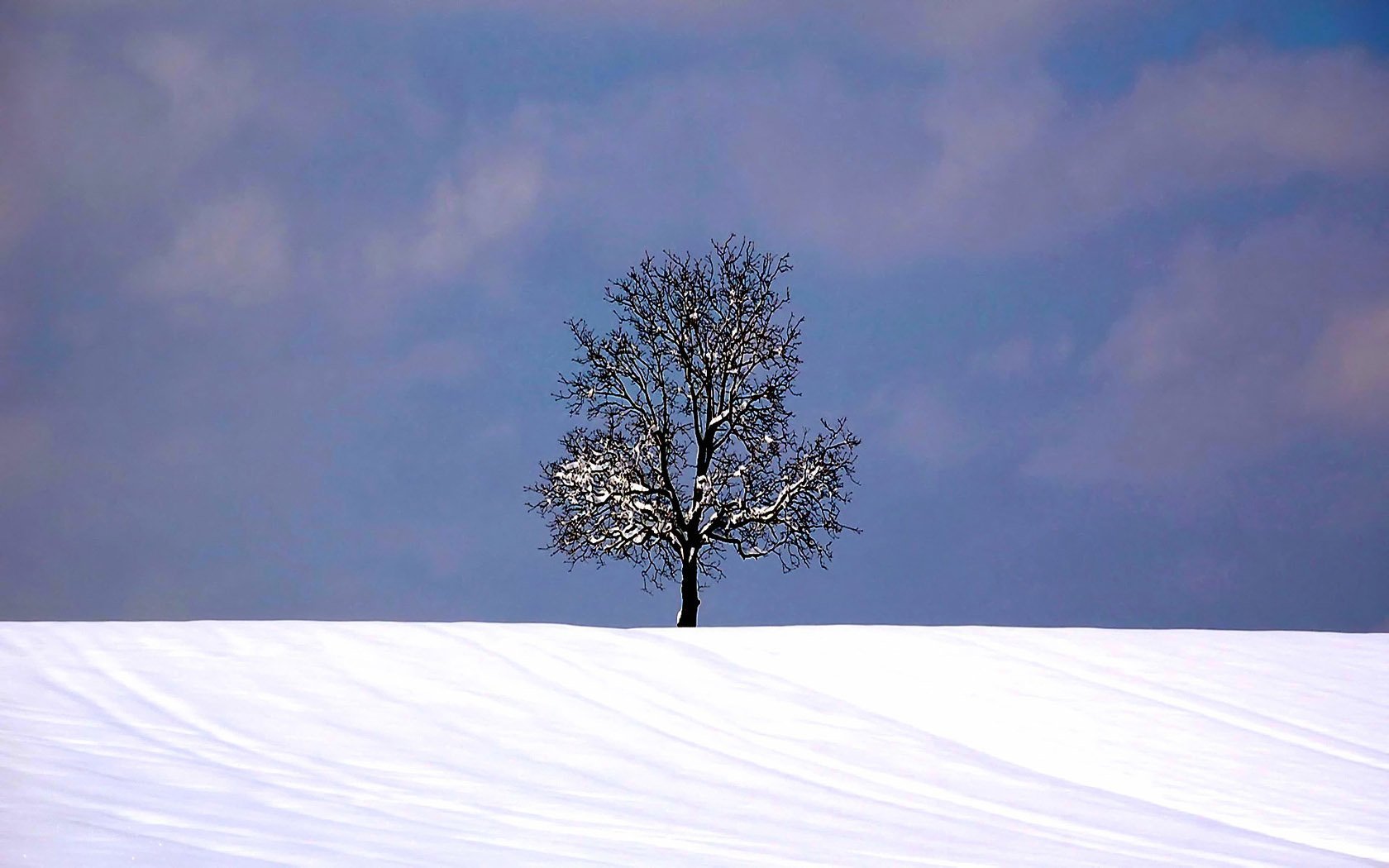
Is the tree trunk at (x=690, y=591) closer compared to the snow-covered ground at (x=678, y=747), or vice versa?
the snow-covered ground at (x=678, y=747)

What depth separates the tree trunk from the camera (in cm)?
1845

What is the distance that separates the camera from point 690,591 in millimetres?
18516

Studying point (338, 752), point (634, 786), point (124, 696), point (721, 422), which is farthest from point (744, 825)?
point (721, 422)

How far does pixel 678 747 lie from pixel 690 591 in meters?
10.8

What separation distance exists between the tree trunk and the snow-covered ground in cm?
705

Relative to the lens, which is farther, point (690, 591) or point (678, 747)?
point (690, 591)

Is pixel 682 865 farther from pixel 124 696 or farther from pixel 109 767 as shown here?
pixel 124 696

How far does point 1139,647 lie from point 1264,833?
15.5 feet

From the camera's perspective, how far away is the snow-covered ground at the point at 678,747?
18.5ft

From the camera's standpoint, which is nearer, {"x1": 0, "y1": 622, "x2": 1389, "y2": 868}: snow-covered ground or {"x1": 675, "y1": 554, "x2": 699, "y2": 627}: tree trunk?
{"x1": 0, "y1": 622, "x2": 1389, "y2": 868}: snow-covered ground

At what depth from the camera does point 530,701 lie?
852cm

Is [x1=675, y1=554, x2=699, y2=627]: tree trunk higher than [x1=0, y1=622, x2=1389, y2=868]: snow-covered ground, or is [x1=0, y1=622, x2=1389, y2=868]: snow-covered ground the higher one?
[x1=675, y1=554, x2=699, y2=627]: tree trunk

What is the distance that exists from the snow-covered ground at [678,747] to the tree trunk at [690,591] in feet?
23.1

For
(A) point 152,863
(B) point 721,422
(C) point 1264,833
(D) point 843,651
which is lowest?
(A) point 152,863
